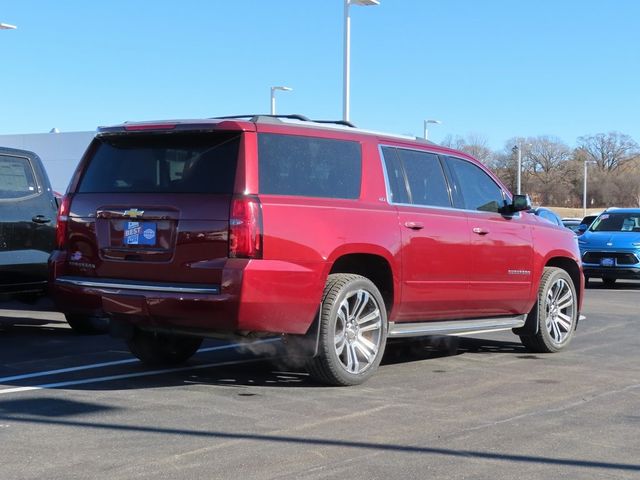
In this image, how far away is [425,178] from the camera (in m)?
7.52

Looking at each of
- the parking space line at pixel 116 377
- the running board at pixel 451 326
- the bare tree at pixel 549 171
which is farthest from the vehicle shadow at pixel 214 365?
the bare tree at pixel 549 171

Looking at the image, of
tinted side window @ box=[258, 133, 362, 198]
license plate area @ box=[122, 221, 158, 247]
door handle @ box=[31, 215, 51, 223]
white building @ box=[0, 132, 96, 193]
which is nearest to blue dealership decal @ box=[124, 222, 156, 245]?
license plate area @ box=[122, 221, 158, 247]

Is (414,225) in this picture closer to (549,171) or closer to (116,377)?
(116,377)

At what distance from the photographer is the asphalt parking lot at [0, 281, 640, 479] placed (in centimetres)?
454

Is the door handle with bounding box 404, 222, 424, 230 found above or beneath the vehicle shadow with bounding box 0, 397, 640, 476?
above

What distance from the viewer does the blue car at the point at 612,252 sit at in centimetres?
1728

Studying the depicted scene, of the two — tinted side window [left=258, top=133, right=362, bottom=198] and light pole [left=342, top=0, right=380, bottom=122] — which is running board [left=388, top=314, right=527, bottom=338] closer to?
tinted side window [left=258, top=133, right=362, bottom=198]

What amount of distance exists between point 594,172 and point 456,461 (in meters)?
94.4

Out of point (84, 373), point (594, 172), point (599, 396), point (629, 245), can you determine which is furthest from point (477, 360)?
point (594, 172)

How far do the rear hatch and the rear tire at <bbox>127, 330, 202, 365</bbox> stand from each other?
948 millimetres

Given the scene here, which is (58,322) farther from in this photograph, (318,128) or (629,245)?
(629,245)

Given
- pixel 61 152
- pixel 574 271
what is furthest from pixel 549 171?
pixel 574 271

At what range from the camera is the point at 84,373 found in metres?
7.04

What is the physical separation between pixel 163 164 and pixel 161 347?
180 centimetres
